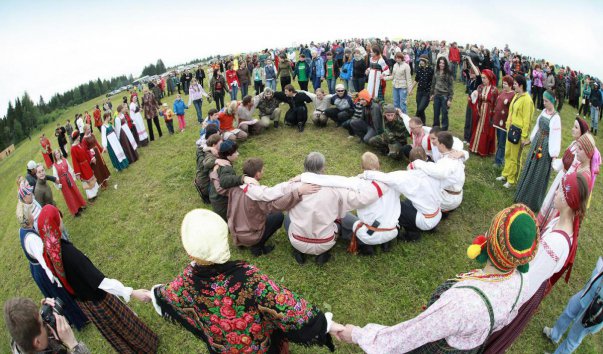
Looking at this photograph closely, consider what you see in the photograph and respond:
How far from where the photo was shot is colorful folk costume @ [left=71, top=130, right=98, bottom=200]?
8.82 m

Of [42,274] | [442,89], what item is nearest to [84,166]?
[42,274]

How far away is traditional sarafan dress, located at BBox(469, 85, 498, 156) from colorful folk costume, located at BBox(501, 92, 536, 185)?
103 centimetres

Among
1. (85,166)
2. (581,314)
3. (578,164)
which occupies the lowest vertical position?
(581,314)

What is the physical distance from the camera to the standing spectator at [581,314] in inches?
135

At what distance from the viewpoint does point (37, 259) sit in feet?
12.7

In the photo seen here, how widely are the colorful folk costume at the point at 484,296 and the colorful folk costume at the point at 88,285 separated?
2740 millimetres

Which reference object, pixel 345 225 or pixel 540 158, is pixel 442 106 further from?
pixel 345 225

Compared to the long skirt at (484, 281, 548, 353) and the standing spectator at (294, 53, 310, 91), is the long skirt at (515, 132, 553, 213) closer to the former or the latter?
the long skirt at (484, 281, 548, 353)

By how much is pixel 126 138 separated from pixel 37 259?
7596mm

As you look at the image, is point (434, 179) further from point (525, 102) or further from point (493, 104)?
point (493, 104)

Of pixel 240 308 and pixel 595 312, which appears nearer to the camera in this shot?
pixel 240 308

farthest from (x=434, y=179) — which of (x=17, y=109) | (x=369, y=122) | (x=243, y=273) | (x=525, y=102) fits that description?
(x=17, y=109)

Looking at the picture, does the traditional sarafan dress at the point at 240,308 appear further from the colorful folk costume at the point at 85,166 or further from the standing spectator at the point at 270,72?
the standing spectator at the point at 270,72

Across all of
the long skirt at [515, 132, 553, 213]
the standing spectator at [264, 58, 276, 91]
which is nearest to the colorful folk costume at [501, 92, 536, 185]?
the long skirt at [515, 132, 553, 213]
